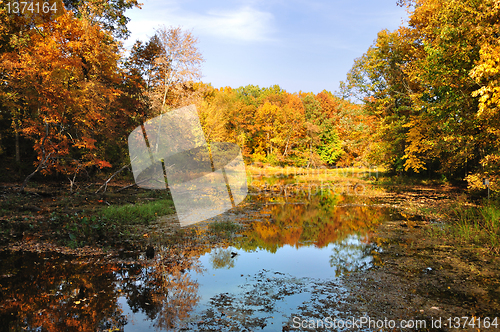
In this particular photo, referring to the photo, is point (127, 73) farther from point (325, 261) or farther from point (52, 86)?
point (325, 261)

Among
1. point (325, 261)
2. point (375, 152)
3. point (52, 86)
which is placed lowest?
point (325, 261)

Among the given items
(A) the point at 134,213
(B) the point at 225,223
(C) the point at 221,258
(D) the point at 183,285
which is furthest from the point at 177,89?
(D) the point at 183,285

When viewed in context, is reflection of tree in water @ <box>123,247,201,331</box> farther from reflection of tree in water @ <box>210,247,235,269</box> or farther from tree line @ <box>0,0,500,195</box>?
tree line @ <box>0,0,500,195</box>

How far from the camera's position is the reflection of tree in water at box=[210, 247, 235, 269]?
20.8ft

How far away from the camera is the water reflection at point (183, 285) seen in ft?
13.1

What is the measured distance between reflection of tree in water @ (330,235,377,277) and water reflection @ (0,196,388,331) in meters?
0.02

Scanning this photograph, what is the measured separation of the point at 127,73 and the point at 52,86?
9.97 m

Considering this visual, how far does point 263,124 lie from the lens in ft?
179

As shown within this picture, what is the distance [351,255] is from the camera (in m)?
7.09

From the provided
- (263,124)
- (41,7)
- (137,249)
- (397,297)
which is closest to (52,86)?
(41,7)

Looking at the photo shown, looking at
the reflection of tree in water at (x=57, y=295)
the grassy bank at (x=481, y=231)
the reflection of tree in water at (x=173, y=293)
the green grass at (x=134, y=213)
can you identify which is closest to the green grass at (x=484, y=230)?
the grassy bank at (x=481, y=231)

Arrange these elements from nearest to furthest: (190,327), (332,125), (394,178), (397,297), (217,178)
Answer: (190,327)
(397,297)
(394,178)
(217,178)
(332,125)

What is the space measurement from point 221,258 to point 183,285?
1683mm

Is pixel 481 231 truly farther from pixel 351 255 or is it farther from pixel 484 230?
pixel 351 255
